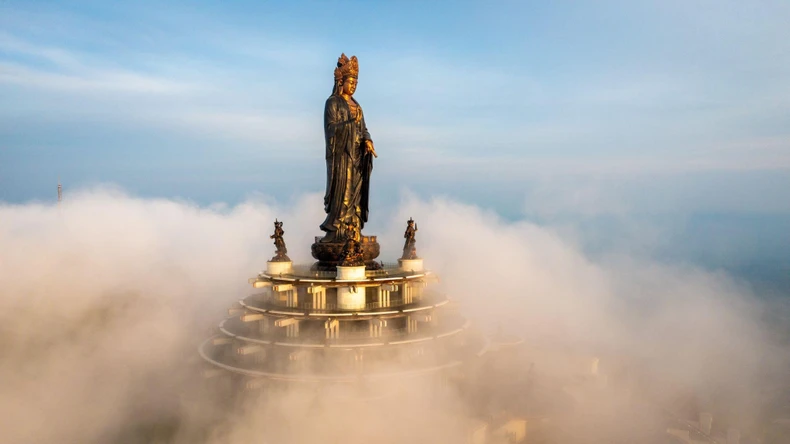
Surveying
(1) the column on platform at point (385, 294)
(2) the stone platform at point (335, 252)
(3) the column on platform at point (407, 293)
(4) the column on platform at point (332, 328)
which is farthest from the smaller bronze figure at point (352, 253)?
(4) the column on platform at point (332, 328)

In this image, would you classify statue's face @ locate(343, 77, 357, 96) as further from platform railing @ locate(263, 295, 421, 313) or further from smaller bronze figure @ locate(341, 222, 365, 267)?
platform railing @ locate(263, 295, 421, 313)

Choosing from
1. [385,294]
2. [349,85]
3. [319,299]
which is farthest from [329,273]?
[349,85]

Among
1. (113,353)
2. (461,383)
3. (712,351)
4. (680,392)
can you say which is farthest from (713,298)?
(113,353)

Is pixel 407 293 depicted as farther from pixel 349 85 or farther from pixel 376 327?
pixel 349 85

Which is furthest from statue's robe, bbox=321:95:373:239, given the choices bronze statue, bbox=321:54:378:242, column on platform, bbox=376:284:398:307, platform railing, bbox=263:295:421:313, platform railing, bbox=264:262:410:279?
column on platform, bbox=376:284:398:307

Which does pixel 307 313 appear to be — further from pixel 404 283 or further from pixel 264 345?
pixel 404 283

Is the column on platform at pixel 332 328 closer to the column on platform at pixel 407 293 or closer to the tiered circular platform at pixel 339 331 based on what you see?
the tiered circular platform at pixel 339 331

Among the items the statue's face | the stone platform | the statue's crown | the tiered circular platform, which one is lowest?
the tiered circular platform
